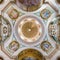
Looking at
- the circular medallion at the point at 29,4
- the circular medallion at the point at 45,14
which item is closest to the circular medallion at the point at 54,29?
the circular medallion at the point at 45,14

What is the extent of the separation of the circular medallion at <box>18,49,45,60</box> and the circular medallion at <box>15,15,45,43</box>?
1.82 ft

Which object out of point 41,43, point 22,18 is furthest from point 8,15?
point 41,43

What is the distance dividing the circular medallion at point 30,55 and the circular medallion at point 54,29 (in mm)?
1068

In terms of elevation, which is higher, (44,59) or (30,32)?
(30,32)

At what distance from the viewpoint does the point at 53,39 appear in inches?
607

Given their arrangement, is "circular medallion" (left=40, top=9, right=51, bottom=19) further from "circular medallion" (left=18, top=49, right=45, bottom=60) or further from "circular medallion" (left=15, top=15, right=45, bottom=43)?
"circular medallion" (left=18, top=49, right=45, bottom=60)

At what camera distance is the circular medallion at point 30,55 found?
14.8m

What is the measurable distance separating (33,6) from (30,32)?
1300 millimetres

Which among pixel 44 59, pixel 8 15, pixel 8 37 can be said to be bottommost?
pixel 44 59

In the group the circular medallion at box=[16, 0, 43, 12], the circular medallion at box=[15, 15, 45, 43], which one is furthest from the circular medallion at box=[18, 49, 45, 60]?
the circular medallion at box=[16, 0, 43, 12]

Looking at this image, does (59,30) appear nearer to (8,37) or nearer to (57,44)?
(57,44)

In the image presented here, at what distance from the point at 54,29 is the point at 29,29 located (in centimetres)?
119

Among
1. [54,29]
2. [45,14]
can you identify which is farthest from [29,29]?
[54,29]

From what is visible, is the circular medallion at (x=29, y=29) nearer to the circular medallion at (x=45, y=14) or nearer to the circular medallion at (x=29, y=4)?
the circular medallion at (x=45, y=14)
